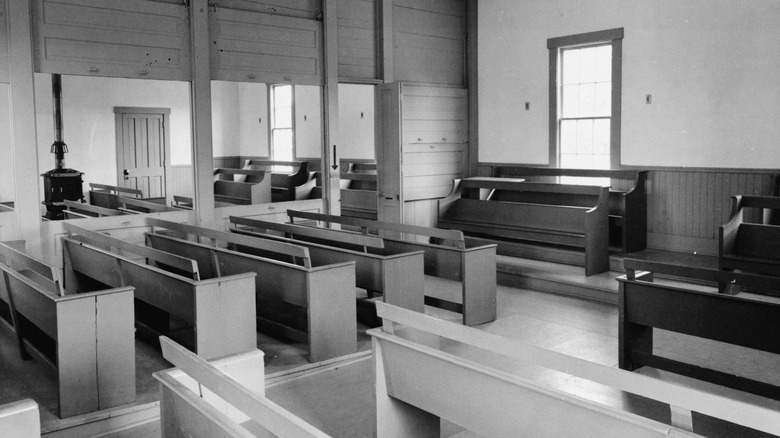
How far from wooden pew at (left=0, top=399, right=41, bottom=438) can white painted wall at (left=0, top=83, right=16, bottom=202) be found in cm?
442

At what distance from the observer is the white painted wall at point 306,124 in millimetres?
8773

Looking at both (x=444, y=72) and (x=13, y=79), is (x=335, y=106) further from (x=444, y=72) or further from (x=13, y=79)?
(x=13, y=79)

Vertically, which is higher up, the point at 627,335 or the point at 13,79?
the point at 13,79

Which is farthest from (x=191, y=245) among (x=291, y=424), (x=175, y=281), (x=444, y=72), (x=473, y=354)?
(x=444, y=72)

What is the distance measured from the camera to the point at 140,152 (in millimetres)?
7051

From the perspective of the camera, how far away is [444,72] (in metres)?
8.93

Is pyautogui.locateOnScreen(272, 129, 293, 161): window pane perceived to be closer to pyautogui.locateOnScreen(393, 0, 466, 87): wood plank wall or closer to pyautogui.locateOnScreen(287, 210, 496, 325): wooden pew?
pyautogui.locateOnScreen(393, 0, 466, 87): wood plank wall

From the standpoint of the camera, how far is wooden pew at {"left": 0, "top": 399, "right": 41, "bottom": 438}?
194 cm

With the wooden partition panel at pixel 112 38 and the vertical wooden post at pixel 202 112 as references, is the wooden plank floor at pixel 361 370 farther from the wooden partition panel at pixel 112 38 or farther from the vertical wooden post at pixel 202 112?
the wooden partition panel at pixel 112 38

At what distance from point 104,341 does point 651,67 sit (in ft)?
19.3

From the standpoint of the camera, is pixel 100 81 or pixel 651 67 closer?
pixel 100 81

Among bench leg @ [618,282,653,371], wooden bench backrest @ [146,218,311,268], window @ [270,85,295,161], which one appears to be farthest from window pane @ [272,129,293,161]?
bench leg @ [618,282,653,371]

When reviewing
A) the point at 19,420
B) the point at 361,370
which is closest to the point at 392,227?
the point at 361,370

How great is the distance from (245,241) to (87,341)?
1885mm
